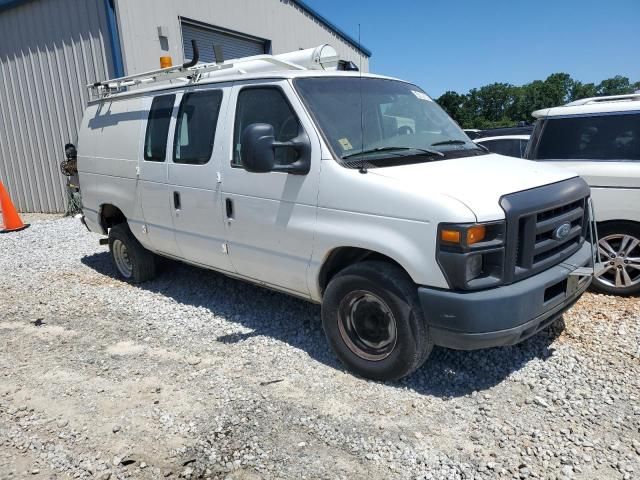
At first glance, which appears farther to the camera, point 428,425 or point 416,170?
point 416,170

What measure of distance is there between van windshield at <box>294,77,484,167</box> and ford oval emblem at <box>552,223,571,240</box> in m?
0.94

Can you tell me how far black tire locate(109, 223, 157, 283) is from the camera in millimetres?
6016

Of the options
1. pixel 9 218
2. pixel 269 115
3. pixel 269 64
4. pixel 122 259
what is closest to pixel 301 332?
pixel 269 115

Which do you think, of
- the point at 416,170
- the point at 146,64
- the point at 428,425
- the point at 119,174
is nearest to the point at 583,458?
the point at 428,425

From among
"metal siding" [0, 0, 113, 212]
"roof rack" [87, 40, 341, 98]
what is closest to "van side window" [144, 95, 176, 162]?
"roof rack" [87, 40, 341, 98]

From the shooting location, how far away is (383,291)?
3406mm

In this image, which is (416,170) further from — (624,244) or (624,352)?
(624,244)

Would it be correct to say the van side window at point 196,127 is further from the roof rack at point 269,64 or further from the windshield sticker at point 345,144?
the windshield sticker at point 345,144

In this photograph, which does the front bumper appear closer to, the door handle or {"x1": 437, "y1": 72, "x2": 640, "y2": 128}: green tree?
the door handle

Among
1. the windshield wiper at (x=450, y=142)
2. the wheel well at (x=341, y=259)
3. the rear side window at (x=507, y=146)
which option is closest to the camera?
the wheel well at (x=341, y=259)

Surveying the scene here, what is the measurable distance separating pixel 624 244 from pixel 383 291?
291 cm

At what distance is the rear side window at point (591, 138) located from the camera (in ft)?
16.1

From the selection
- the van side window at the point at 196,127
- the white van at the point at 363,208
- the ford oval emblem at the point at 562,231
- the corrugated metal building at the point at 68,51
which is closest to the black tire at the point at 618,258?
the white van at the point at 363,208

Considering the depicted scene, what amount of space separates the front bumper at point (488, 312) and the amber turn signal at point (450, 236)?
328mm
